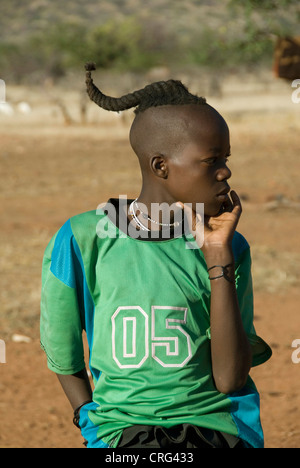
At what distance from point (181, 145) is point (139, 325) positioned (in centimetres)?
47

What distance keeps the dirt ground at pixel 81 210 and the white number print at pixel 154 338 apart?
2093mm

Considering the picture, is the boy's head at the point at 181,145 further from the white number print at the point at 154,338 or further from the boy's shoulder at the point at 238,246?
the white number print at the point at 154,338

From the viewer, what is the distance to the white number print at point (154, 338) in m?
1.89

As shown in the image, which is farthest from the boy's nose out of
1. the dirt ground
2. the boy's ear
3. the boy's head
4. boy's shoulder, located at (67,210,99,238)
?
the dirt ground

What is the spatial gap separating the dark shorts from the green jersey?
0.06 feet

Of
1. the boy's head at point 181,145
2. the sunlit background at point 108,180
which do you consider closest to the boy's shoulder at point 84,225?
the boy's head at point 181,145

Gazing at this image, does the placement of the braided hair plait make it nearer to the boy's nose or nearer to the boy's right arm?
the boy's nose

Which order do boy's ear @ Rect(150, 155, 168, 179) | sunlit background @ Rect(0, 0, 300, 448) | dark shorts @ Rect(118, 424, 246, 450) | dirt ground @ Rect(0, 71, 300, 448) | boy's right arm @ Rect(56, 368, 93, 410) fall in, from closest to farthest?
dark shorts @ Rect(118, 424, 246, 450)
boy's ear @ Rect(150, 155, 168, 179)
boy's right arm @ Rect(56, 368, 93, 410)
dirt ground @ Rect(0, 71, 300, 448)
sunlit background @ Rect(0, 0, 300, 448)

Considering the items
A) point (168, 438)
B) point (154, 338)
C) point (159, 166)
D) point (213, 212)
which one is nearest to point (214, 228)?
point (213, 212)

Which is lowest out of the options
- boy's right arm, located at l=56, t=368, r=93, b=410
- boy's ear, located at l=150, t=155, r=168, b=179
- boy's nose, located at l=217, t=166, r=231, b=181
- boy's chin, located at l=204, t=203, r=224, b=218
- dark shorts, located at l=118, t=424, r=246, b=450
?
dark shorts, located at l=118, t=424, r=246, b=450

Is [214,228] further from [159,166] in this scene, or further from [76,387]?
[76,387]

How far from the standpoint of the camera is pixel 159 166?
1.97 meters

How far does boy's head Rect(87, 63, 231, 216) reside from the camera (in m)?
1.92

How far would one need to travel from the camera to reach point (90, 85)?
7.01ft
